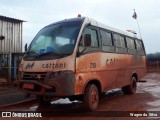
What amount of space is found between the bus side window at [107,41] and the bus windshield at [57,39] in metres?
1.40

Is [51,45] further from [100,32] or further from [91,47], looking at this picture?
[100,32]

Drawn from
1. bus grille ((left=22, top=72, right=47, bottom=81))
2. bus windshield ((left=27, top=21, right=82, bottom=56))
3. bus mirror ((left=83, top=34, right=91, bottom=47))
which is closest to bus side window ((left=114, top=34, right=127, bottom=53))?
bus mirror ((left=83, top=34, right=91, bottom=47))

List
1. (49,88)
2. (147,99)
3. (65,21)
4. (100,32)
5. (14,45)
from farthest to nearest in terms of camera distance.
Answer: (14,45) → (147,99) → (100,32) → (65,21) → (49,88)

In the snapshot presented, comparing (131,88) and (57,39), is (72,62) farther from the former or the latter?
(131,88)

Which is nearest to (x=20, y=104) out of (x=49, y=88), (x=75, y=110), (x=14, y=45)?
(x=75, y=110)

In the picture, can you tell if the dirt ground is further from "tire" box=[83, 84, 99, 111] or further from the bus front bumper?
the bus front bumper

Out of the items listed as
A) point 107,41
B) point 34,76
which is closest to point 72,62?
point 34,76

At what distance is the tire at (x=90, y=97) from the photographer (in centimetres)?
795

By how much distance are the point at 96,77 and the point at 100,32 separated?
163 cm

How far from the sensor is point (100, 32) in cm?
920

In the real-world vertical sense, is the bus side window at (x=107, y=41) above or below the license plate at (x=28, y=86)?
above

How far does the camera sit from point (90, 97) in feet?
26.4

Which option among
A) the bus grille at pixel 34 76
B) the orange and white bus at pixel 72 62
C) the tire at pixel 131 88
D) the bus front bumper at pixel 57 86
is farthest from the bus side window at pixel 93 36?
the tire at pixel 131 88

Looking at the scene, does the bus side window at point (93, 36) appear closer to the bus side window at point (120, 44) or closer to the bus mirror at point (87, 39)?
the bus mirror at point (87, 39)
